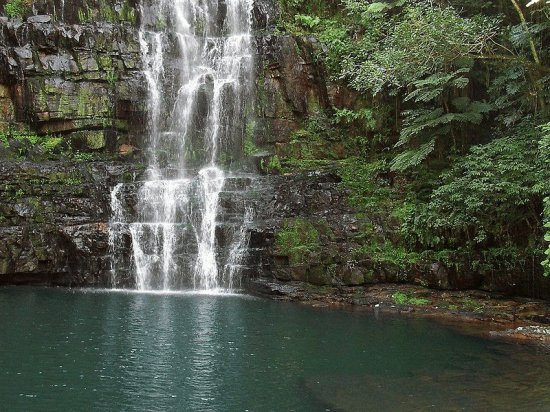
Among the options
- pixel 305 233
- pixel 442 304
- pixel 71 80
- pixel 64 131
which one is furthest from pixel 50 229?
pixel 442 304

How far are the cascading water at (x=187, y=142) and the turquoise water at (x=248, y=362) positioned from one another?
419cm

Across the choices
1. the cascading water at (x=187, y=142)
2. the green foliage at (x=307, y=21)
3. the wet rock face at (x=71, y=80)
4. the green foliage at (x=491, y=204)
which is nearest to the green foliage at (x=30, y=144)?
the wet rock face at (x=71, y=80)

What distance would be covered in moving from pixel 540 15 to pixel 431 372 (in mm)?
14407

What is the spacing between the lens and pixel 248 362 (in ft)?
36.4

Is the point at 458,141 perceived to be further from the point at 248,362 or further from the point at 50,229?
the point at 50,229

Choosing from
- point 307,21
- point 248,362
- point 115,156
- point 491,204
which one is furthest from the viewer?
point 307,21

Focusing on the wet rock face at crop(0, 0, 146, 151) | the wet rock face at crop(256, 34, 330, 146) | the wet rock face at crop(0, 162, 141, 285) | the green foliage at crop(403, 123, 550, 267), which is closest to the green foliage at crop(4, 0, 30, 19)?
the wet rock face at crop(0, 0, 146, 151)

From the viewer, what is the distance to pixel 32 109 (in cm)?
2495

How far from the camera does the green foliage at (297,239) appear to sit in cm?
1936

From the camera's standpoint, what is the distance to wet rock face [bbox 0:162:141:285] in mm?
19938

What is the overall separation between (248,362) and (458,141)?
13.9m

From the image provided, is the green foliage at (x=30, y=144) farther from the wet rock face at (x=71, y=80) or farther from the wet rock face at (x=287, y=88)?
the wet rock face at (x=287, y=88)

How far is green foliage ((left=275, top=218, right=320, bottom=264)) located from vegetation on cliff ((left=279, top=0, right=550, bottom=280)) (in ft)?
6.31

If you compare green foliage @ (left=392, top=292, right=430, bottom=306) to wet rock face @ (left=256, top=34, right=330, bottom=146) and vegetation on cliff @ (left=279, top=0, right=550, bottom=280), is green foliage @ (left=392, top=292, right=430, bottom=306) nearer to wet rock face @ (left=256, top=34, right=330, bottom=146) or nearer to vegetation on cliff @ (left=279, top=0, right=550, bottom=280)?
vegetation on cliff @ (left=279, top=0, right=550, bottom=280)
